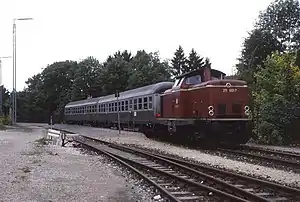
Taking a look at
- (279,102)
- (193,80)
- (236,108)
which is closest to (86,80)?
(279,102)

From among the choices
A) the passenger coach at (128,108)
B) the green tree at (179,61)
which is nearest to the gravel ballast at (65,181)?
the passenger coach at (128,108)

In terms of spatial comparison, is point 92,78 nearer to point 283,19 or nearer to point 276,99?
point 283,19

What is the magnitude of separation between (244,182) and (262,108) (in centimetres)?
1310

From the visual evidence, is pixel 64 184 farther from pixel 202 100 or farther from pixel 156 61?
pixel 156 61

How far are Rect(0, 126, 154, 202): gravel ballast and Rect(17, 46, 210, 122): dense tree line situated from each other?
50484 mm

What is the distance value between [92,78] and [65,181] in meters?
75.2

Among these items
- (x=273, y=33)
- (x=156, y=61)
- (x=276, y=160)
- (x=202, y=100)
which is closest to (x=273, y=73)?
(x=202, y=100)

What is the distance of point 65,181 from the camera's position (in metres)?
10.9

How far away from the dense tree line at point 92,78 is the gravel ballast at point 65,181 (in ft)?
166

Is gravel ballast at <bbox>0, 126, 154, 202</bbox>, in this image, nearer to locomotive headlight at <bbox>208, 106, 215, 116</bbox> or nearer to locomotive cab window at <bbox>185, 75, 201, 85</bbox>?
locomotive headlight at <bbox>208, 106, 215, 116</bbox>

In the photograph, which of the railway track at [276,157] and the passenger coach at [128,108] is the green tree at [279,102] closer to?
the railway track at [276,157]

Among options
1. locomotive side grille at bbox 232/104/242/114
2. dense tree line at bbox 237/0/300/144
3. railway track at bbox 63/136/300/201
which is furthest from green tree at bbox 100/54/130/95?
railway track at bbox 63/136/300/201

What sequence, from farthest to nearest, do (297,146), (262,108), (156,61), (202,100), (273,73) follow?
(156,61)
(273,73)
(262,108)
(297,146)
(202,100)

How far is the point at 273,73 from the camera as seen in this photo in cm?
2505
